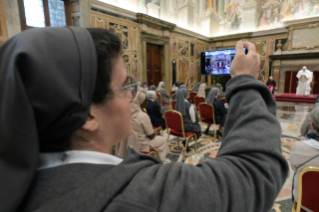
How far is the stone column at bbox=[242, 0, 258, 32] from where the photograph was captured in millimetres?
11180

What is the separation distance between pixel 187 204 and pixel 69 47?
1.54 ft

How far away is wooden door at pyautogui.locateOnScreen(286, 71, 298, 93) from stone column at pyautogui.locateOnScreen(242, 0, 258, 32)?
12.2ft

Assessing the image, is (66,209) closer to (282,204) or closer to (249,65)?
(249,65)

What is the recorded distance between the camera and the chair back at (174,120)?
3.08 metres

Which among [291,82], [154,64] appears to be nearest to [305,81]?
[291,82]

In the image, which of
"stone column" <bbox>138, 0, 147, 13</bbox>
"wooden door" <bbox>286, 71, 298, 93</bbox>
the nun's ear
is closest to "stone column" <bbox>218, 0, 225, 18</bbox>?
"wooden door" <bbox>286, 71, 298, 93</bbox>

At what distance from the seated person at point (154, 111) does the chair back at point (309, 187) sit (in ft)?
8.62

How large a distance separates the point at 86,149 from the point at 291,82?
13.0 m

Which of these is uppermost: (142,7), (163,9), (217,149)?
(163,9)

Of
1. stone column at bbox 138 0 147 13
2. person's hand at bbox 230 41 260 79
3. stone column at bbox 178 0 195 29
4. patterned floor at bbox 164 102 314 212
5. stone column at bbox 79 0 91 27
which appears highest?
stone column at bbox 178 0 195 29

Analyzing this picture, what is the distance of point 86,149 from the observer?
51 cm

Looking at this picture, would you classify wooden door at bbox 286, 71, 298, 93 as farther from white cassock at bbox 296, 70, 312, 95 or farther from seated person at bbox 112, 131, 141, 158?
seated person at bbox 112, 131, 141, 158

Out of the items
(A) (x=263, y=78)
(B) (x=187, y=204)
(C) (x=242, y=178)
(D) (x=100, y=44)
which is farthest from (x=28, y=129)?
(A) (x=263, y=78)

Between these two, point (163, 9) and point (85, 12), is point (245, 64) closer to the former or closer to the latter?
point (85, 12)
